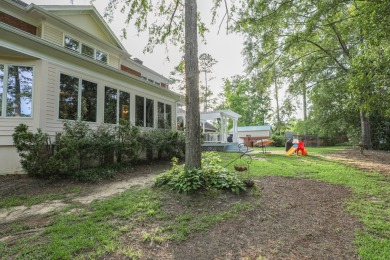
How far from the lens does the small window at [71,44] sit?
983cm

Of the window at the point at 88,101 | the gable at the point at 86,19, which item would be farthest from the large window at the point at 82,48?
the window at the point at 88,101

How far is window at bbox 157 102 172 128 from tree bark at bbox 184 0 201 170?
7.10 meters

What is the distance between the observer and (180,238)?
2.97 m

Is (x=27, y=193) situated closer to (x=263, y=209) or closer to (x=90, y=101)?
(x=90, y=101)

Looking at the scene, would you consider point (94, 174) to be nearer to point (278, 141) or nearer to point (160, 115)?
point (160, 115)

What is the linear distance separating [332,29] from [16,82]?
15.6 metres

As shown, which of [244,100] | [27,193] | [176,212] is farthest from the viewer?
[244,100]

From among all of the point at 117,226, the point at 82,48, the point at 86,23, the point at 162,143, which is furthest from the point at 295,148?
the point at 86,23

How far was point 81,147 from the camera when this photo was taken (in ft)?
21.7

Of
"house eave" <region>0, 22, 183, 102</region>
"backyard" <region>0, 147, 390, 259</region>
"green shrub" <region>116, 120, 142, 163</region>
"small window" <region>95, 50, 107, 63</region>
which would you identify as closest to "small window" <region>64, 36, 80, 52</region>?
"small window" <region>95, 50, 107, 63</region>

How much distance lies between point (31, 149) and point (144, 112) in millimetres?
5950

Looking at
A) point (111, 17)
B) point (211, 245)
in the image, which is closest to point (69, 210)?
point (211, 245)

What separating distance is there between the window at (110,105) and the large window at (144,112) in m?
1.37

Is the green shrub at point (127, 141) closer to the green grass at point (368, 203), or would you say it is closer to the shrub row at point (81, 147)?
the shrub row at point (81, 147)
